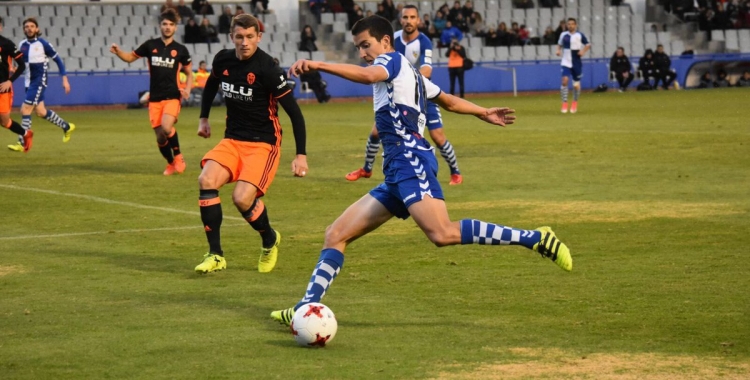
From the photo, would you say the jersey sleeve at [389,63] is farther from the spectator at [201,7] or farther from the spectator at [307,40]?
the spectator at [201,7]

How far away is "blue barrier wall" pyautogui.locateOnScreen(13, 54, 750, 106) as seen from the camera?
131 feet

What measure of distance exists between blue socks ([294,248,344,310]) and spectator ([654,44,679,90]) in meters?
38.8

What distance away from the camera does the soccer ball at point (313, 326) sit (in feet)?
22.5

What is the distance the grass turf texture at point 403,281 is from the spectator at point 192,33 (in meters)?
23.9

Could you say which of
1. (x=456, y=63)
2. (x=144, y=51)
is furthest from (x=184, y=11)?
(x=144, y=51)

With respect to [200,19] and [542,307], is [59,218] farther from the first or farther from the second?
[200,19]

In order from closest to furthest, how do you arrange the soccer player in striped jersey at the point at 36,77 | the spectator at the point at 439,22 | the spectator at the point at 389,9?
the soccer player in striped jersey at the point at 36,77, the spectator at the point at 389,9, the spectator at the point at 439,22

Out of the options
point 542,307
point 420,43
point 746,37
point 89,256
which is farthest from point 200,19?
point 542,307

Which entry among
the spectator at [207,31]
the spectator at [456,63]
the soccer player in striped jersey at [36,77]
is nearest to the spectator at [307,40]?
the spectator at [207,31]

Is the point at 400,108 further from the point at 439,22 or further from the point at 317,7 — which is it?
the point at 317,7

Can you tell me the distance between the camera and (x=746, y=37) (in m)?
49.5

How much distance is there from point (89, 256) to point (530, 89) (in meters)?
36.2

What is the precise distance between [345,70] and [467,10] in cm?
4146

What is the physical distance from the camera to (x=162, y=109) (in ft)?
57.2
